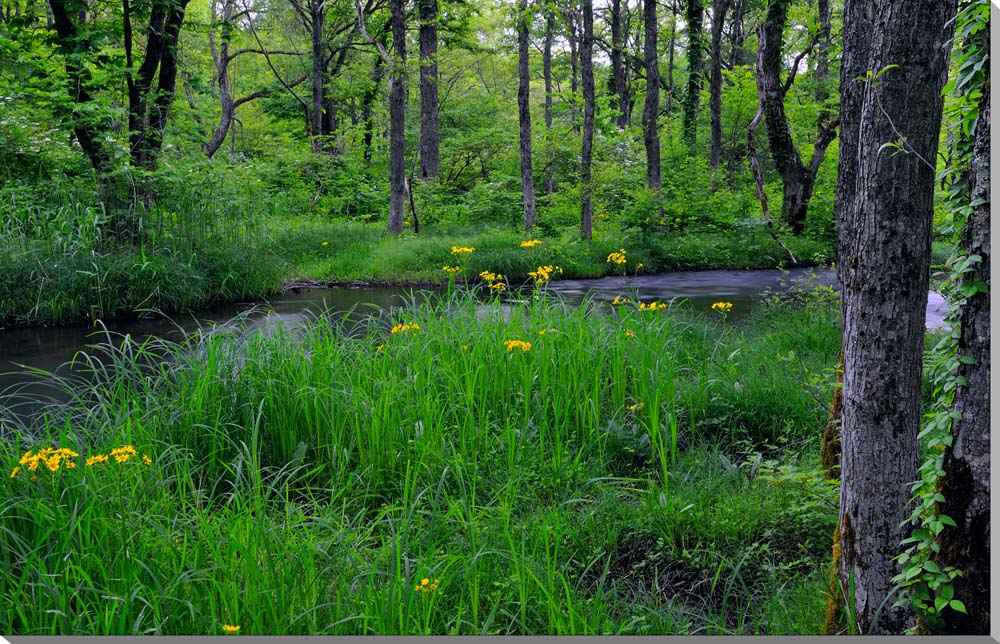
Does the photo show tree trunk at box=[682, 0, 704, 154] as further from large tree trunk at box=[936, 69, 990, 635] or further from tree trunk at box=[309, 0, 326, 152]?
large tree trunk at box=[936, 69, 990, 635]

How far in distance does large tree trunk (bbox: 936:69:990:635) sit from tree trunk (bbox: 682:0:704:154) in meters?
16.5

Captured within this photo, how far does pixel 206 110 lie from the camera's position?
69.9ft

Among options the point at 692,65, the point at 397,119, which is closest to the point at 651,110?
the point at 692,65

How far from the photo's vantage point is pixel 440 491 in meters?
3.25

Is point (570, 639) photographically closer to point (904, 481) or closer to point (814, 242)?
point (904, 481)

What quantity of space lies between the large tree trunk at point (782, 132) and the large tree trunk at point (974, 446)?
5994 mm

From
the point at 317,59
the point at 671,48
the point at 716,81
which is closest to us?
the point at 716,81

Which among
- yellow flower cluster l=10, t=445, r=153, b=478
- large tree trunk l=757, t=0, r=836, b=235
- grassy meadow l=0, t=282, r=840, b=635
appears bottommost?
grassy meadow l=0, t=282, r=840, b=635

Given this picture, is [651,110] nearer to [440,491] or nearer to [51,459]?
[440,491]

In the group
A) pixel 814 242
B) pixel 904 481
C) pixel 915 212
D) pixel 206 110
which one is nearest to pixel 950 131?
pixel 915 212

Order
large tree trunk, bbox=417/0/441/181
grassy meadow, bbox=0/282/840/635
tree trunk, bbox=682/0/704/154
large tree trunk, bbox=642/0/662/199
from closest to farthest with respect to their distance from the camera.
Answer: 1. grassy meadow, bbox=0/282/840/635
2. tree trunk, bbox=682/0/704/154
3. large tree trunk, bbox=642/0/662/199
4. large tree trunk, bbox=417/0/441/181

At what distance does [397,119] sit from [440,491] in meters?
12.1

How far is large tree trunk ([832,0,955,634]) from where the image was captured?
2012mm

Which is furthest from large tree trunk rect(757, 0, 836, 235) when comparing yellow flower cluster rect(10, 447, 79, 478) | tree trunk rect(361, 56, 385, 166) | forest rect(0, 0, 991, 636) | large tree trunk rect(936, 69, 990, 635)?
tree trunk rect(361, 56, 385, 166)
